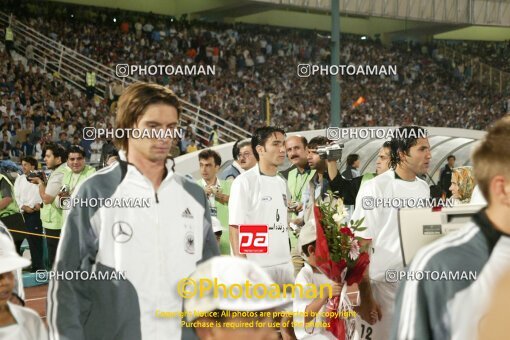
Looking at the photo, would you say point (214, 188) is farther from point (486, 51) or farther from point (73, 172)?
point (486, 51)

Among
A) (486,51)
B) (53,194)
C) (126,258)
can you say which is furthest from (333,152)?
(486,51)

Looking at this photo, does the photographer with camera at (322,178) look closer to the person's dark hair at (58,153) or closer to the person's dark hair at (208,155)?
the person's dark hair at (208,155)

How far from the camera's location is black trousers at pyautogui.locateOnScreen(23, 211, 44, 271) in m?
10.7

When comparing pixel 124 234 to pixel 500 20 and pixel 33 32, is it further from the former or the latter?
pixel 500 20

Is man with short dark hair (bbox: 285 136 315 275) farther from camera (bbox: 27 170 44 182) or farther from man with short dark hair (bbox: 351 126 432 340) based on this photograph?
camera (bbox: 27 170 44 182)

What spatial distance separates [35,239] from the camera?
10.7 m

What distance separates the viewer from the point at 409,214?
2.59m

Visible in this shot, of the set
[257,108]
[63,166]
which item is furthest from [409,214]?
[257,108]

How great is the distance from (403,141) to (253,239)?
4.43 ft

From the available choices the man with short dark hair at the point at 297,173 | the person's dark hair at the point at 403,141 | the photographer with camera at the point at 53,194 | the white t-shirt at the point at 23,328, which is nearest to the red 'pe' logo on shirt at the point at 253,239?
the person's dark hair at the point at 403,141

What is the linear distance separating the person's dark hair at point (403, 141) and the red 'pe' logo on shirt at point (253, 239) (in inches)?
43.7

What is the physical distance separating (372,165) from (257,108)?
32.4 ft

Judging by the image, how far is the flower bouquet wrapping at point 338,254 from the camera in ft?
16.8

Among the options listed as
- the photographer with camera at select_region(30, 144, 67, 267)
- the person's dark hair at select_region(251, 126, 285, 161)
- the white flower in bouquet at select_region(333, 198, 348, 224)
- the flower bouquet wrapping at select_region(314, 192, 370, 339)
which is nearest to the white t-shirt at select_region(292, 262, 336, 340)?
the flower bouquet wrapping at select_region(314, 192, 370, 339)
